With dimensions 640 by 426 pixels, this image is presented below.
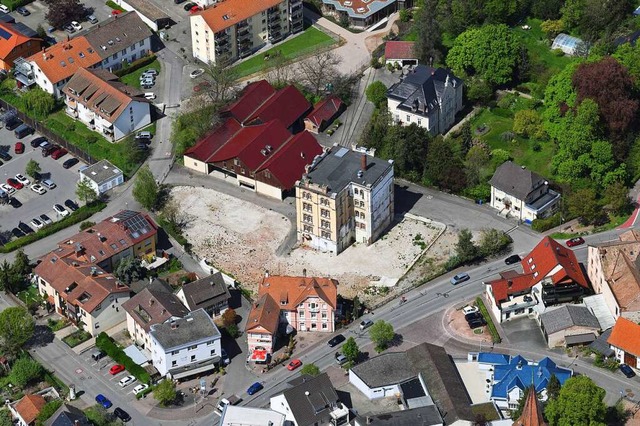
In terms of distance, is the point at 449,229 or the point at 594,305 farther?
the point at 449,229

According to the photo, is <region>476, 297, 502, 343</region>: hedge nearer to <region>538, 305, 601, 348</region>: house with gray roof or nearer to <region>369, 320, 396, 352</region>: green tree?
<region>538, 305, 601, 348</region>: house with gray roof

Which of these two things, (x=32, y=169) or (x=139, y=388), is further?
(x=32, y=169)

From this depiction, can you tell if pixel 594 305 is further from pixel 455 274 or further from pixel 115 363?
pixel 115 363

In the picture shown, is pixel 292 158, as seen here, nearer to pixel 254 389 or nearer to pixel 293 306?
pixel 293 306

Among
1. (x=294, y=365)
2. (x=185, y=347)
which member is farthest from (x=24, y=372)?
(x=294, y=365)

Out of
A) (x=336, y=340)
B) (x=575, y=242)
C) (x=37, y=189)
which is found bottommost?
(x=37, y=189)

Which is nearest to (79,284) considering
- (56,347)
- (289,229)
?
(56,347)
